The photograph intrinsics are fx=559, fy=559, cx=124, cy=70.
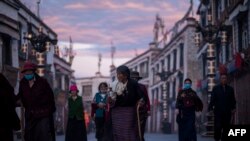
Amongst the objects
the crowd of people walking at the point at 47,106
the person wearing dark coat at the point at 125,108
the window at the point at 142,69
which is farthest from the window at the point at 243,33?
the window at the point at 142,69

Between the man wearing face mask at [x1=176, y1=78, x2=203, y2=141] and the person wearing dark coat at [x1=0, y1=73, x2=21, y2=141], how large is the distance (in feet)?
19.2

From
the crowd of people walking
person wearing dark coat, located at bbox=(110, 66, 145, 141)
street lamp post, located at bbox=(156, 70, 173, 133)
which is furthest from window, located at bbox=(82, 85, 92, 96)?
person wearing dark coat, located at bbox=(110, 66, 145, 141)

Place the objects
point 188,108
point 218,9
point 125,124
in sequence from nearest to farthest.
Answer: point 125,124, point 188,108, point 218,9

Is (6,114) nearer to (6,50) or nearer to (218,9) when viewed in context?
(6,50)

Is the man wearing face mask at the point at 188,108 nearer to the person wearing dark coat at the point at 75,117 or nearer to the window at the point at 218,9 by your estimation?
the person wearing dark coat at the point at 75,117

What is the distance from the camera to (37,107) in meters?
9.24

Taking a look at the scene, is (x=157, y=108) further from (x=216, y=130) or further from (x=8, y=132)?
(x=8, y=132)

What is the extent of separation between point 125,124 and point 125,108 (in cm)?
25

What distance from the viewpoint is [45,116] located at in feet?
30.3

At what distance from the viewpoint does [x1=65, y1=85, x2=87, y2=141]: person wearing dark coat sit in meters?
13.6

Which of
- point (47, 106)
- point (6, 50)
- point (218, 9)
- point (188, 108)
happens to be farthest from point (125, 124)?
point (218, 9)

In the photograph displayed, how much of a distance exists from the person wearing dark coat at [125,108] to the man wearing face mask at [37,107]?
124 centimetres

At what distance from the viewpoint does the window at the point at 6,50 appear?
2652 cm

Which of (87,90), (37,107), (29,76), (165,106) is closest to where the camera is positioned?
(37,107)
